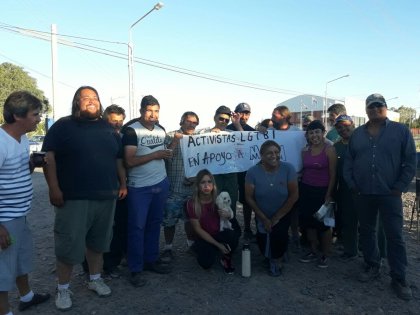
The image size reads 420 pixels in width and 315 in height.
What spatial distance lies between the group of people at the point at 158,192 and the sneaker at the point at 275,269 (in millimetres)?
13

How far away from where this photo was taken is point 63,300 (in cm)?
374

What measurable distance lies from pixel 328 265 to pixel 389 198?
135 centimetres

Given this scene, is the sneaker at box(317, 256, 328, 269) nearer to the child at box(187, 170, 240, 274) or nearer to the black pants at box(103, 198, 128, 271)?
the child at box(187, 170, 240, 274)

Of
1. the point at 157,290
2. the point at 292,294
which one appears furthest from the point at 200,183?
the point at 292,294

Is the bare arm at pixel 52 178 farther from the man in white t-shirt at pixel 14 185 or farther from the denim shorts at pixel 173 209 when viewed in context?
the denim shorts at pixel 173 209

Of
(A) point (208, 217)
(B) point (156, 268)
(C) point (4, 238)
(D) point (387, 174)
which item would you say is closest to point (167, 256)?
(B) point (156, 268)

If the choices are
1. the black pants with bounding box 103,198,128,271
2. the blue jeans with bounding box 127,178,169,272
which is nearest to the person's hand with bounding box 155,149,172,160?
the blue jeans with bounding box 127,178,169,272

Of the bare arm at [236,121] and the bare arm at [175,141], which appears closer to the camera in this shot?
the bare arm at [175,141]

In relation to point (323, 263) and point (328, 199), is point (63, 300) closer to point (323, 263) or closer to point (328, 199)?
point (323, 263)

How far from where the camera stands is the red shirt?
4.67 metres

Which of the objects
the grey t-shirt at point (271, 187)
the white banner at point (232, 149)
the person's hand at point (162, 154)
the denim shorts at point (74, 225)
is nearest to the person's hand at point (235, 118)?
the white banner at point (232, 149)

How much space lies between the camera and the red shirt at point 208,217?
15.3 feet

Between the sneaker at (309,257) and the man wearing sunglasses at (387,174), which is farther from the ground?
the man wearing sunglasses at (387,174)

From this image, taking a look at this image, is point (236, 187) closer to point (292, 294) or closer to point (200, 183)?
point (200, 183)
